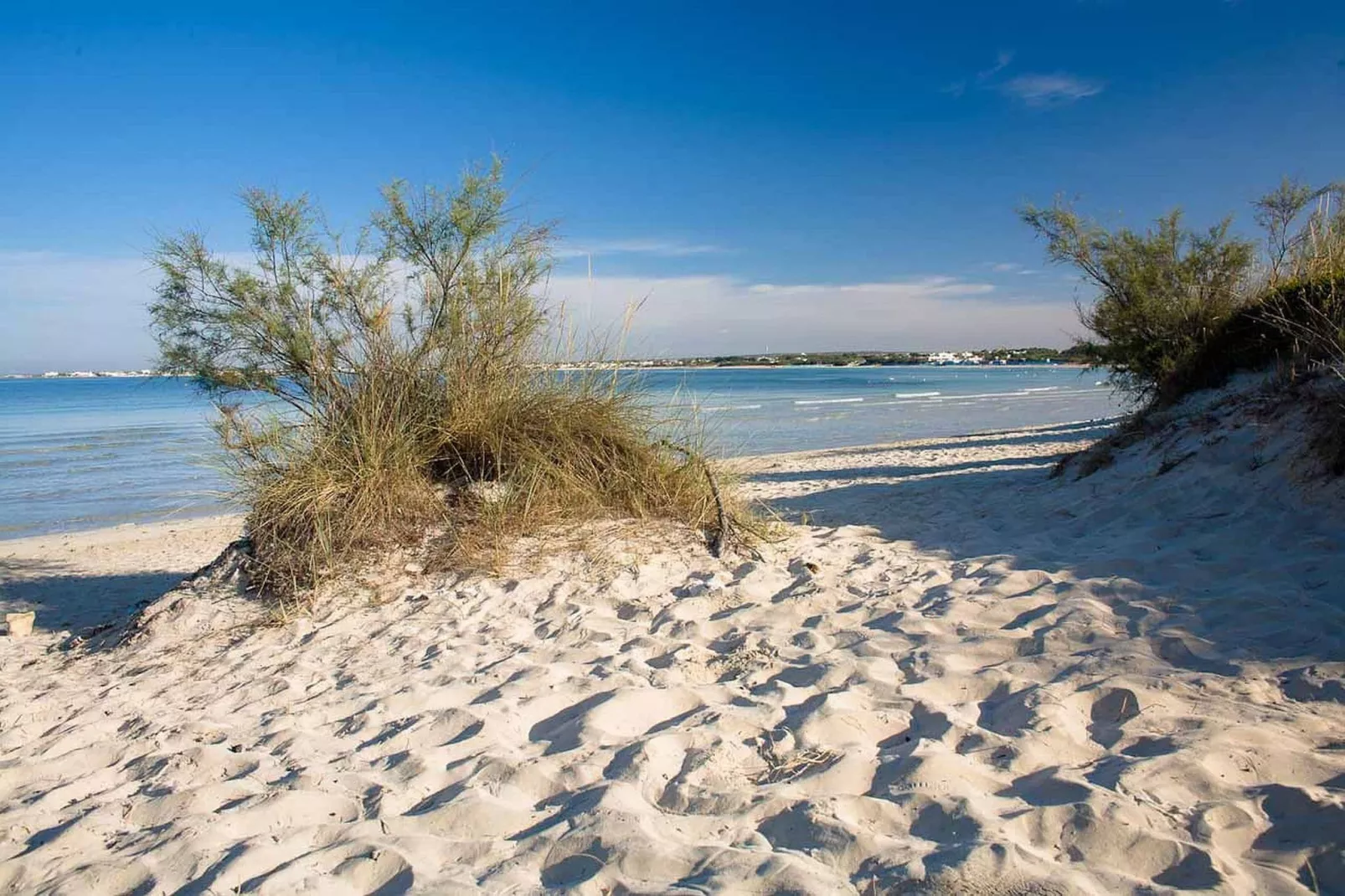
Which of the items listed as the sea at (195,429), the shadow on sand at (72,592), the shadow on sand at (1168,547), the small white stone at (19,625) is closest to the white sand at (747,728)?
the shadow on sand at (1168,547)

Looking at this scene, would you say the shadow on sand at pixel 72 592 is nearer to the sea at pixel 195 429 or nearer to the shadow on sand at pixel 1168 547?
the sea at pixel 195 429

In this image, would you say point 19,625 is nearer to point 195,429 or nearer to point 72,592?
point 72,592

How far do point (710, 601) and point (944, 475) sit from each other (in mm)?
6863

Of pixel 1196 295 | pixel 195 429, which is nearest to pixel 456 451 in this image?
pixel 1196 295

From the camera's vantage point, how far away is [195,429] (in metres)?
24.7

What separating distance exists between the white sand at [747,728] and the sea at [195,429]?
192 centimetres

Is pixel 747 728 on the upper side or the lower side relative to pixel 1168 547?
lower

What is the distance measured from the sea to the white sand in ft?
6.31

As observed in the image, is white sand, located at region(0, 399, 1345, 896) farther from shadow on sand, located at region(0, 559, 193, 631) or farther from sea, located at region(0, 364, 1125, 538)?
sea, located at region(0, 364, 1125, 538)

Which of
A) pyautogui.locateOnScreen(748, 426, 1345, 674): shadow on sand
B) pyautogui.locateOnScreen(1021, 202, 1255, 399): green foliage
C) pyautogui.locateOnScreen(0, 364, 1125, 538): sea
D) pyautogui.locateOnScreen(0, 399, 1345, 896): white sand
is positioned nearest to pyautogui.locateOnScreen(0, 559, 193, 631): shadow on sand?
pyautogui.locateOnScreen(0, 364, 1125, 538): sea

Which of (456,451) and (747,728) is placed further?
(456,451)

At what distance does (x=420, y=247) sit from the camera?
27.0 feet

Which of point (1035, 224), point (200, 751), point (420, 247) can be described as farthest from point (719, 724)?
point (1035, 224)

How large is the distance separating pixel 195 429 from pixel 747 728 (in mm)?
26494
